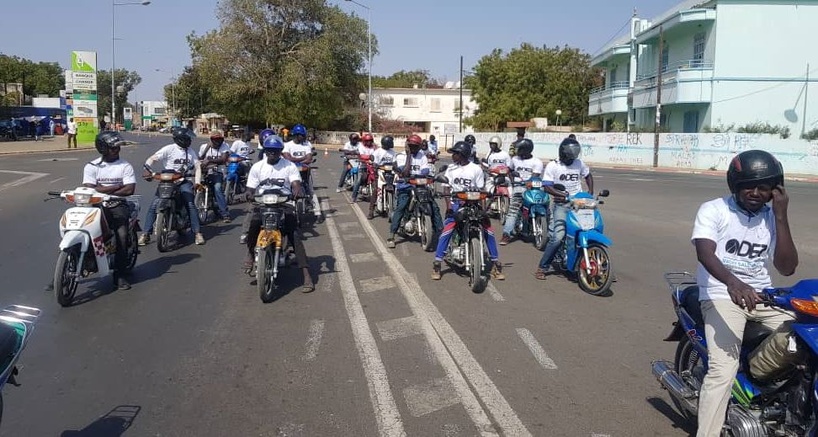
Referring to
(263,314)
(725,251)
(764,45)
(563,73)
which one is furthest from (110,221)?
(563,73)

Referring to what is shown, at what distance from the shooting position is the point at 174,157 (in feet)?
36.4

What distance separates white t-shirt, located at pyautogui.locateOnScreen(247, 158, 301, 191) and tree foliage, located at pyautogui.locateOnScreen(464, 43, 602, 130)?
2267 inches

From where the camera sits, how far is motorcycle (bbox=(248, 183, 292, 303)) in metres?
7.37

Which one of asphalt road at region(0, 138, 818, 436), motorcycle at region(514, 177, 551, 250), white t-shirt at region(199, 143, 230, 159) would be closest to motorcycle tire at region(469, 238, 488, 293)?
asphalt road at region(0, 138, 818, 436)

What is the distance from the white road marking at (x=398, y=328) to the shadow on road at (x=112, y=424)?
7.69 feet

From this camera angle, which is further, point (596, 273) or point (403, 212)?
point (403, 212)

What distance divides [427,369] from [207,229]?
8419mm

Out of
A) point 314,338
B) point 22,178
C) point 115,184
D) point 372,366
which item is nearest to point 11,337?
point 372,366

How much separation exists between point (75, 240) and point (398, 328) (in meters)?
3.51

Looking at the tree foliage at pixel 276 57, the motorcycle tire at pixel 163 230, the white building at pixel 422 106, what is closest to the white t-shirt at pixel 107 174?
the motorcycle tire at pixel 163 230

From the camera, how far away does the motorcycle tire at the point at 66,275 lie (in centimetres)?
696

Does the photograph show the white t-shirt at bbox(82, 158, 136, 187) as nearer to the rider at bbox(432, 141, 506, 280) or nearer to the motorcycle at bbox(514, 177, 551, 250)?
the rider at bbox(432, 141, 506, 280)

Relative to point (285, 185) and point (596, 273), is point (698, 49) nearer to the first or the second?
point (596, 273)

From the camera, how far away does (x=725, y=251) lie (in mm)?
3984
